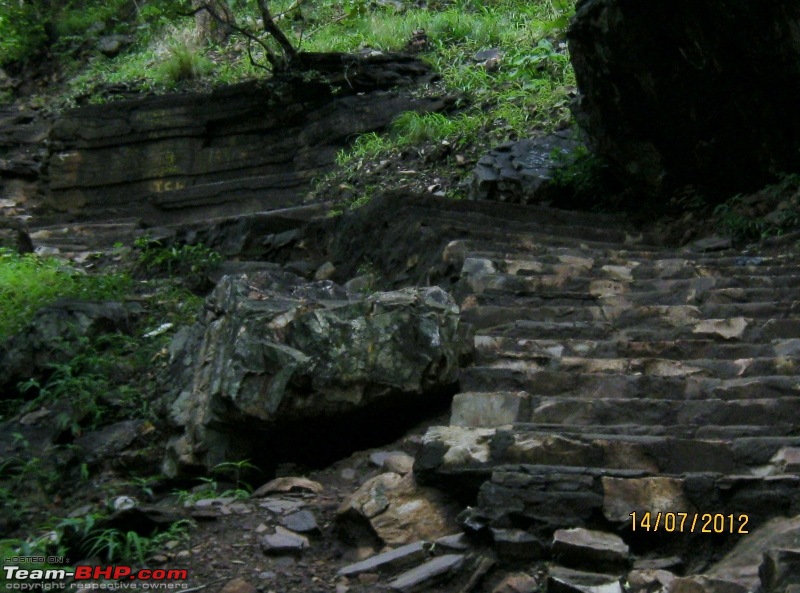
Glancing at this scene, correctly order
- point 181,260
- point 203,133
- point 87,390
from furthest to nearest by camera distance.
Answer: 1. point 203,133
2. point 181,260
3. point 87,390

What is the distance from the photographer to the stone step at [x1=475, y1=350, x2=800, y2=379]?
492cm

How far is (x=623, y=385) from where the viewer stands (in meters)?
4.79

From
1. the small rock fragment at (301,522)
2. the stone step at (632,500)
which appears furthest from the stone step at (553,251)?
the stone step at (632,500)

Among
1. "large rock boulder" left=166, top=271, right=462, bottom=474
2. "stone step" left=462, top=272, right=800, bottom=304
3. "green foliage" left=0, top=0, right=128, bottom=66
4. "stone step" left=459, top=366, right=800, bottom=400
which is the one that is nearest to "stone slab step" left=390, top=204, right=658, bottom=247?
"stone step" left=462, top=272, right=800, bottom=304

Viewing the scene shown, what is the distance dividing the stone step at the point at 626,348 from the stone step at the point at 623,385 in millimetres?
272

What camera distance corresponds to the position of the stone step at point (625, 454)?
390cm

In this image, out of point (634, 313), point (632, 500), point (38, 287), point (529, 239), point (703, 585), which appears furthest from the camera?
point (38, 287)

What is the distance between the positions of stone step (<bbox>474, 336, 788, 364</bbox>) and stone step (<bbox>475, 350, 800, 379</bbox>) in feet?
0.23

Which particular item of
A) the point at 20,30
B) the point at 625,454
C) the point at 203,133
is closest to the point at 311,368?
the point at 625,454

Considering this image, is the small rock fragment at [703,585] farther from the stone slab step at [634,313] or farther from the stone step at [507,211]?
the stone step at [507,211]

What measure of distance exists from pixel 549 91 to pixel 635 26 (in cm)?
414

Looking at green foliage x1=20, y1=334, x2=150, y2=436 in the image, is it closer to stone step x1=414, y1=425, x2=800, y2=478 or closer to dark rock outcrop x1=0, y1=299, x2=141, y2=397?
dark rock outcrop x1=0, y1=299, x2=141, y2=397

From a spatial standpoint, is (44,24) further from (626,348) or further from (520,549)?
(520,549)
